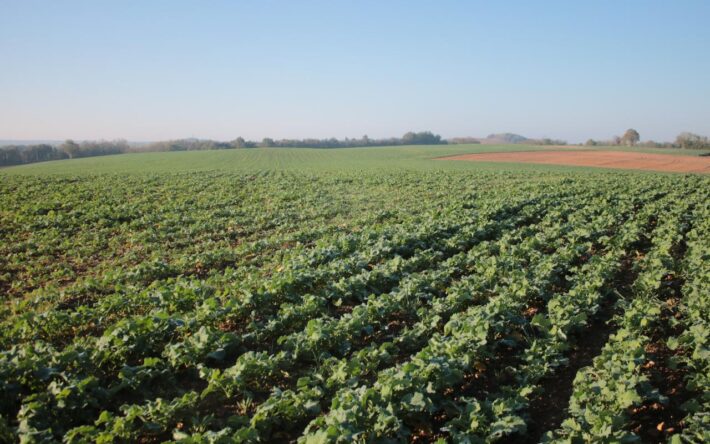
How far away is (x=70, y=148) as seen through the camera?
9281cm

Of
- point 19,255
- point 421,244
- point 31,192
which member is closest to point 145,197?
point 31,192

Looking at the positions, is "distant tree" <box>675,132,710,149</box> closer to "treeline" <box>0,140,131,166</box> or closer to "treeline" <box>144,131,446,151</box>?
"treeline" <box>144,131,446,151</box>

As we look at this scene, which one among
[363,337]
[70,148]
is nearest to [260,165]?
[363,337]

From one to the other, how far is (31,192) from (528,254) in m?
28.9

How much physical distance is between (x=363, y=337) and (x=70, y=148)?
108m

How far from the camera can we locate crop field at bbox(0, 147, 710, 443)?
4754 millimetres

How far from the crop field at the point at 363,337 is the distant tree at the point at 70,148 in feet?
303

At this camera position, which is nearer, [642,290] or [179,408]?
[179,408]

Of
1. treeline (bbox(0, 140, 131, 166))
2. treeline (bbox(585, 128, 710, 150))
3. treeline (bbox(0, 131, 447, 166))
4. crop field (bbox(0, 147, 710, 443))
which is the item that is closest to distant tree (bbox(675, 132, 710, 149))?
treeline (bbox(585, 128, 710, 150))

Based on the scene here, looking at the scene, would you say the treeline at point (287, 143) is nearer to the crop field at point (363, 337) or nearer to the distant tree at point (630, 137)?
the distant tree at point (630, 137)

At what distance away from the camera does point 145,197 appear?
24516 millimetres

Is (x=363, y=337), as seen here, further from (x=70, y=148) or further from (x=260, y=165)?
(x=70, y=148)

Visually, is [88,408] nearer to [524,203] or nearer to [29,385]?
[29,385]

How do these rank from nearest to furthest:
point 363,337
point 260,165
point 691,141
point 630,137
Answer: point 363,337 → point 260,165 → point 691,141 → point 630,137
